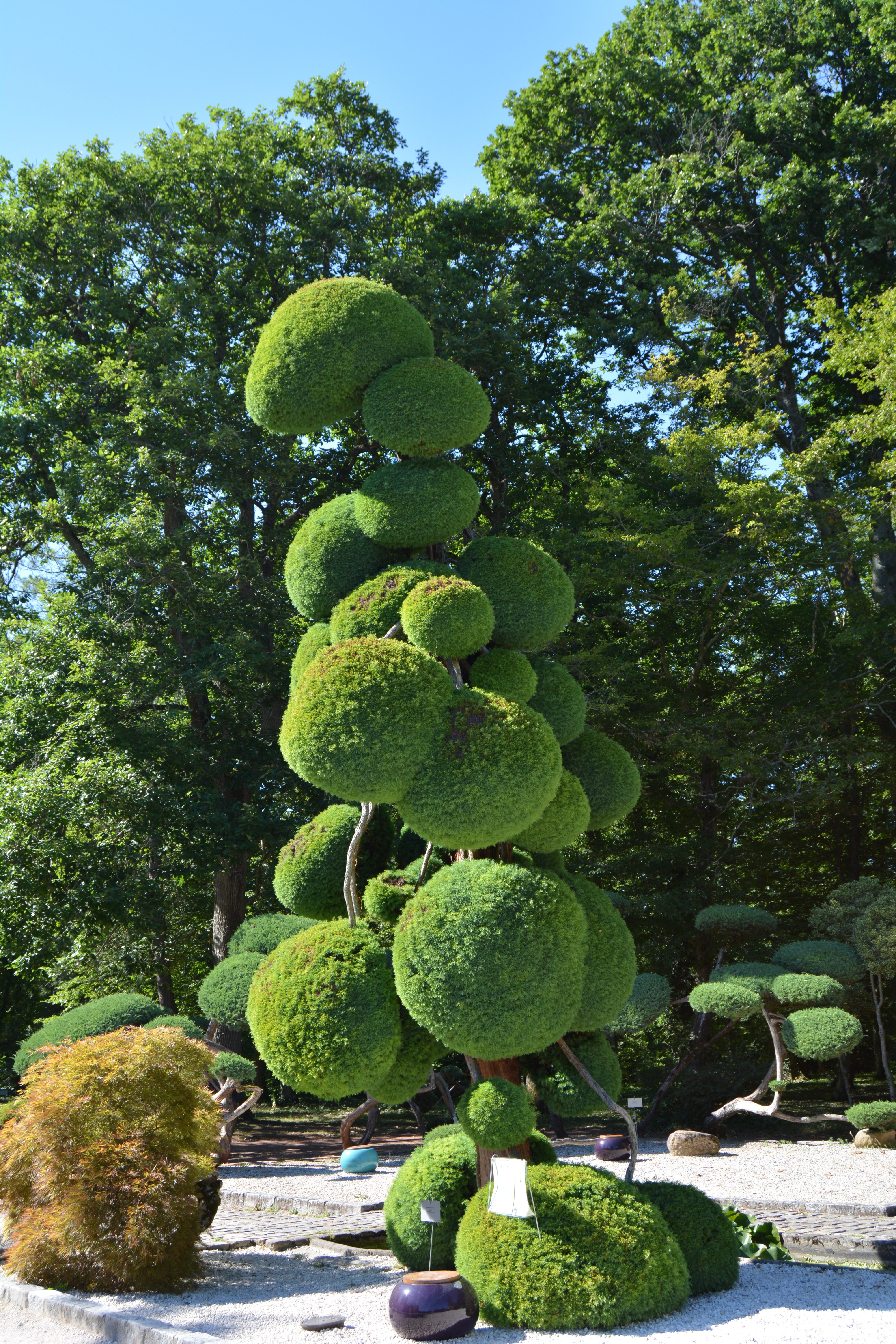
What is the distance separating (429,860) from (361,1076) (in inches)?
52.8

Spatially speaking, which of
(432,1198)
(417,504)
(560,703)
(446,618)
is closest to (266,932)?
(432,1198)

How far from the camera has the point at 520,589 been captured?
6.04 m

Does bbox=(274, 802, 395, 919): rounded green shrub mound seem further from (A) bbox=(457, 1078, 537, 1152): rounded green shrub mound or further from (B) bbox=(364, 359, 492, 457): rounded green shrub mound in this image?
(B) bbox=(364, 359, 492, 457): rounded green shrub mound

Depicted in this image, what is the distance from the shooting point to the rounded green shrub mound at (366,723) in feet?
16.6

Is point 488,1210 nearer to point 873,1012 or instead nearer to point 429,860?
point 429,860

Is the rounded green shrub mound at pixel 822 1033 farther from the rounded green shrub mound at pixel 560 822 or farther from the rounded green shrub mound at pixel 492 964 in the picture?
the rounded green shrub mound at pixel 492 964

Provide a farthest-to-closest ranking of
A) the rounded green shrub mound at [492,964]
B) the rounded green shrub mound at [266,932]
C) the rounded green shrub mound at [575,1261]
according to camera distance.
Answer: the rounded green shrub mound at [266,932]
the rounded green shrub mound at [492,964]
the rounded green shrub mound at [575,1261]

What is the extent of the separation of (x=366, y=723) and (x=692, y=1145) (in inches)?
360

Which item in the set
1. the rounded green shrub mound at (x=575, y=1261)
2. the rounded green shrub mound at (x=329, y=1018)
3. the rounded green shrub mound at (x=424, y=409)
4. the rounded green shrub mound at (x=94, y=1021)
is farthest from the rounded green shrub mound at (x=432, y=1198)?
the rounded green shrub mound at (x=94, y=1021)

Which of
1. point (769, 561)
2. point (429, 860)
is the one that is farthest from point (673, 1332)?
point (769, 561)

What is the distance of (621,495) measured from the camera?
14523 mm

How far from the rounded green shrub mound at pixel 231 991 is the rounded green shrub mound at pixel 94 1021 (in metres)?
0.70

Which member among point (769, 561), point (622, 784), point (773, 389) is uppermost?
point (773, 389)

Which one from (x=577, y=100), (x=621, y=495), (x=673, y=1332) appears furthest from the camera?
(x=577, y=100)
